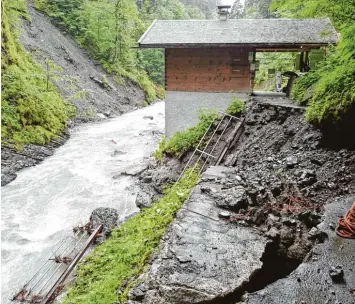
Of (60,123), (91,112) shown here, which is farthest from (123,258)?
(91,112)

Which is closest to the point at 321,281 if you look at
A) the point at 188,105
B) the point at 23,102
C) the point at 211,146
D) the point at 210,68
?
the point at 211,146

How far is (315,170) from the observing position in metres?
7.49

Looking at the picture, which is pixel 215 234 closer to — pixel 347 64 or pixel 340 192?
pixel 340 192

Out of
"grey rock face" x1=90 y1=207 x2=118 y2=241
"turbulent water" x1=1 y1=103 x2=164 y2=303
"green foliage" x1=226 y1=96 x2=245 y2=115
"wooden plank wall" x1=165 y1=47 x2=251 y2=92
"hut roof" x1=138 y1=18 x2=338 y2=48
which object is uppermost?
"hut roof" x1=138 y1=18 x2=338 y2=48

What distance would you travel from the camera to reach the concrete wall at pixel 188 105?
15.0 meters

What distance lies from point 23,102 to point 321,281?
57.6 feet

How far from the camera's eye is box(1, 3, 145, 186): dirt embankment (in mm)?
26250

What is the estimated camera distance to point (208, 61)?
14859 mm

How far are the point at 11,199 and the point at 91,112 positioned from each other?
50.1 ft

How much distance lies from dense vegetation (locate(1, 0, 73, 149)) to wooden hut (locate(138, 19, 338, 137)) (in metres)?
7.38

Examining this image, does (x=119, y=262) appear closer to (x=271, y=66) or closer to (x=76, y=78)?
(x=76, y=78)

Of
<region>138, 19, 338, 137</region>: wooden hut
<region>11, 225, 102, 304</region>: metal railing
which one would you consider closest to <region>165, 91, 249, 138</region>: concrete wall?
<region>138, 19, 338, 137</region>: wooden hut

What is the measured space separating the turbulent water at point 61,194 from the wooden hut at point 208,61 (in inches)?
143

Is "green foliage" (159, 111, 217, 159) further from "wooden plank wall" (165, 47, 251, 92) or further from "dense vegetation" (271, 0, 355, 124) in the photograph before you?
"dense vegetation" (271, 0, 355, 124)
